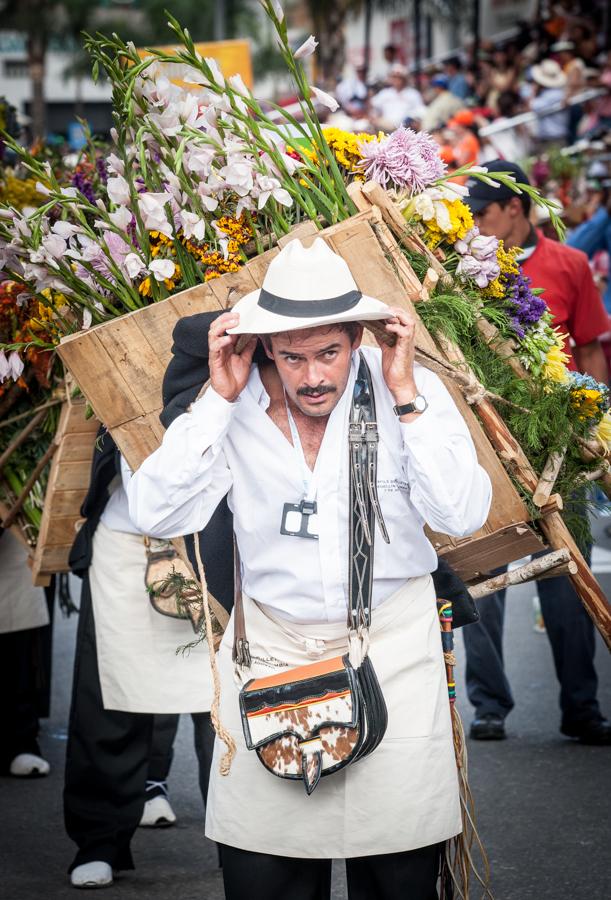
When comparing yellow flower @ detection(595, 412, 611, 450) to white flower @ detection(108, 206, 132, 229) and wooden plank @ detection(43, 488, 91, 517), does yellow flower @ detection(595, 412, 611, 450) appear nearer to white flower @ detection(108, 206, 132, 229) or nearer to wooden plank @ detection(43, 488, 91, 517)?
white flower @ detection(108, 206, 132, 229)

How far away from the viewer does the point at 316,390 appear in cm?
331

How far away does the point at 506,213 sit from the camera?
6023 mm

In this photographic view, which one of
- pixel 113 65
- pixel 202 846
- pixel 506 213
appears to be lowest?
pixel 202 846

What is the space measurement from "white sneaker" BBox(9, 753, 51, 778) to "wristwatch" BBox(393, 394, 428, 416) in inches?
142

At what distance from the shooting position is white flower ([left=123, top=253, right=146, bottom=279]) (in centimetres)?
402

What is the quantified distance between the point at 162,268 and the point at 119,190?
0.86 ft

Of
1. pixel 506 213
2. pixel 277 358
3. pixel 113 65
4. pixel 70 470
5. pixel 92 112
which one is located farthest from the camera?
pixel 92 112

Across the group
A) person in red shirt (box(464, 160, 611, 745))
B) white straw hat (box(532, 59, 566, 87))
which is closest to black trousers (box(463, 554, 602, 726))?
person in red shirt (box(464, 160, 611, 745))

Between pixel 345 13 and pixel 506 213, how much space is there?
97.3ft

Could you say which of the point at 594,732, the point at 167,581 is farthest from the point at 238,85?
the point at 594,732

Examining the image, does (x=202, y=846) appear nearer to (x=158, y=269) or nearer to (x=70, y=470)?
(x=70, y=470)

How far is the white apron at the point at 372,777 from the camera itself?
3.31m

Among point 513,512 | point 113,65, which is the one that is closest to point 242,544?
A: point 513,512

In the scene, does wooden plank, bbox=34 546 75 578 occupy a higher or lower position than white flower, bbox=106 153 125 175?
lower
